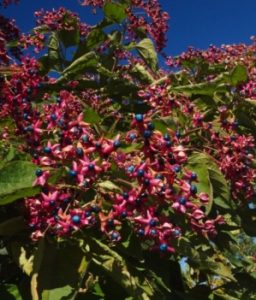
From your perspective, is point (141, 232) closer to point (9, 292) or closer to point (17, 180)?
point (17, 180)

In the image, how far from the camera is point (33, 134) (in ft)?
A: 8.89

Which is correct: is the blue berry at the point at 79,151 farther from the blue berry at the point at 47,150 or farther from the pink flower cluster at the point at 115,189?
the blue berry at the point at 47,150

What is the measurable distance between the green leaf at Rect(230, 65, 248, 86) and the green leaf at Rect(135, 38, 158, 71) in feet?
3.22

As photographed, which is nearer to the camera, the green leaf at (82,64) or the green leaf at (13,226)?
the green leaf at (13,226)

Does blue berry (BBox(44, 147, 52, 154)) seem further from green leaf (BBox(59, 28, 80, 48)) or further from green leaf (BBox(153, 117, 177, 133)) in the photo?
green leaf (BBox(59, 28, 80, 48))

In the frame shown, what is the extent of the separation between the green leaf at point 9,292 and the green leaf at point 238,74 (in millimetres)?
1798

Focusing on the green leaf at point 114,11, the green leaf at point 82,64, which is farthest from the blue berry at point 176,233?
the green leaf at point 114,11

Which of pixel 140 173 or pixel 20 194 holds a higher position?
pixel 140 173

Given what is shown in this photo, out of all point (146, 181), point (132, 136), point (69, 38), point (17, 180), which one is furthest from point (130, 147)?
point (69, 38)

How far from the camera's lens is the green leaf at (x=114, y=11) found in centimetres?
423

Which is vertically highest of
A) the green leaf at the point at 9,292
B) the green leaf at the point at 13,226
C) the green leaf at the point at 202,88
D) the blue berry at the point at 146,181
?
the green leaf at the point at 202,88

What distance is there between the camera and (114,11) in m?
4.27

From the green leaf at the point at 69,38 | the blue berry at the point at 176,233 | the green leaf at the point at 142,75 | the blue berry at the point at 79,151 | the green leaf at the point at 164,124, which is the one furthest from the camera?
the green leaf at the point at 142,75

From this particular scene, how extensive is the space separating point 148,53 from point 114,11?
0.41 m
